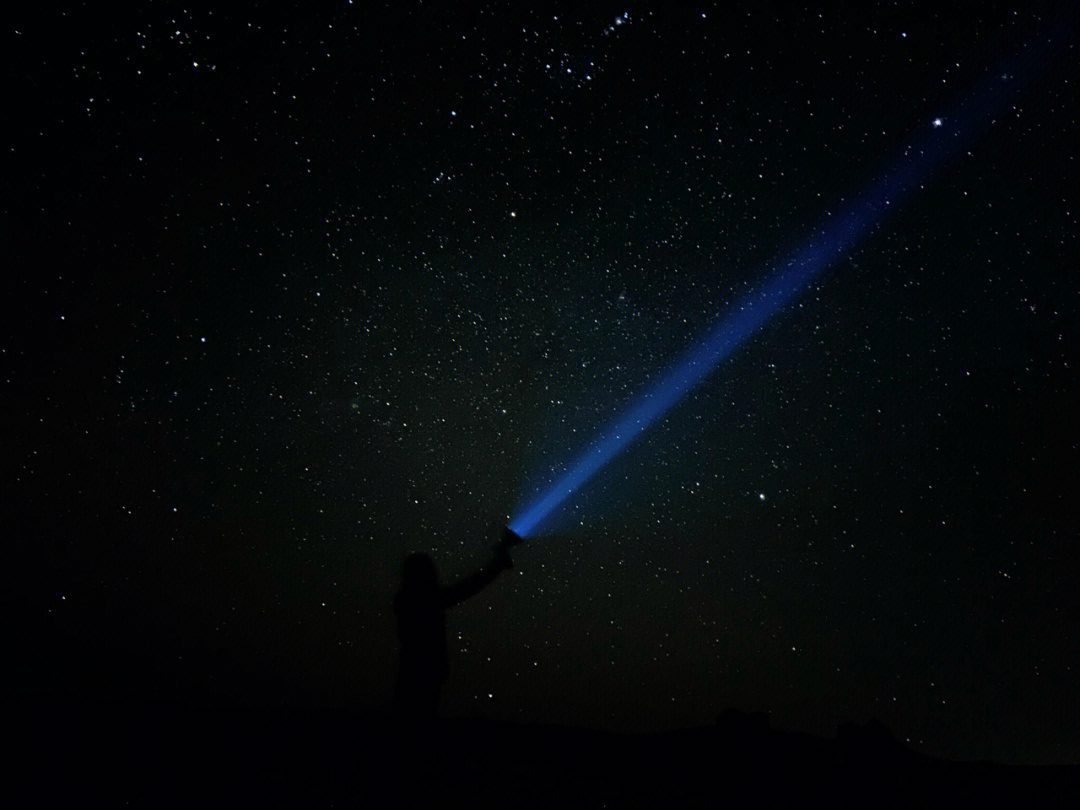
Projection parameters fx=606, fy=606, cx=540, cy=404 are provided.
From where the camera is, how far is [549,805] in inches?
103

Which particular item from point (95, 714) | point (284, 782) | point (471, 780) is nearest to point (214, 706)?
point (95, 714)

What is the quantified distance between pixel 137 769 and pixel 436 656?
1.59 m

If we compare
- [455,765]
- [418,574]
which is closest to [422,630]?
[418,574]

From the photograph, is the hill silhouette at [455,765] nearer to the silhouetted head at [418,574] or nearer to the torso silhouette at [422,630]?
the torso silhouette at [422,630]

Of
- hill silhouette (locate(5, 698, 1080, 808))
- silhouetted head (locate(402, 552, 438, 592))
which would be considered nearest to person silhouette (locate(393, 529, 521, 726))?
Result: silhouetted head (locate(402, 552, 438, 592))

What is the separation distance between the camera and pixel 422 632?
7.39 feet

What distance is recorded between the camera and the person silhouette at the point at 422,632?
222cm

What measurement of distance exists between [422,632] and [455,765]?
2.99ft

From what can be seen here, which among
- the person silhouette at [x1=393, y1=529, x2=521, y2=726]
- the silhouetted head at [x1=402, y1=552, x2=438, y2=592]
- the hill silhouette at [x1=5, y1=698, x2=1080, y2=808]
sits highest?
the silhouetted head at [x1=402, y1=552, x2=438, y2=592]

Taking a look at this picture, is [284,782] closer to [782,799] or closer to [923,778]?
[782,799]

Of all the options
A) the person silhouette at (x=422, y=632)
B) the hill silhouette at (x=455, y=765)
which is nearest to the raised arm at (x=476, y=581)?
the person silhouette at (x=422, y=632)

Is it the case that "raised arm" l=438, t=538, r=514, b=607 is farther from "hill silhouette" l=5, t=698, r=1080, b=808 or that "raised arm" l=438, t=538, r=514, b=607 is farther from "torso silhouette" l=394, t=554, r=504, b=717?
"hill silhouette" l=5, t=698, r=1080, b=808

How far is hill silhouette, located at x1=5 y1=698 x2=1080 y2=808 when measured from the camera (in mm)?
2428

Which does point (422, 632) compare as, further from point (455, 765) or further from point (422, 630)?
point (455, 765)
